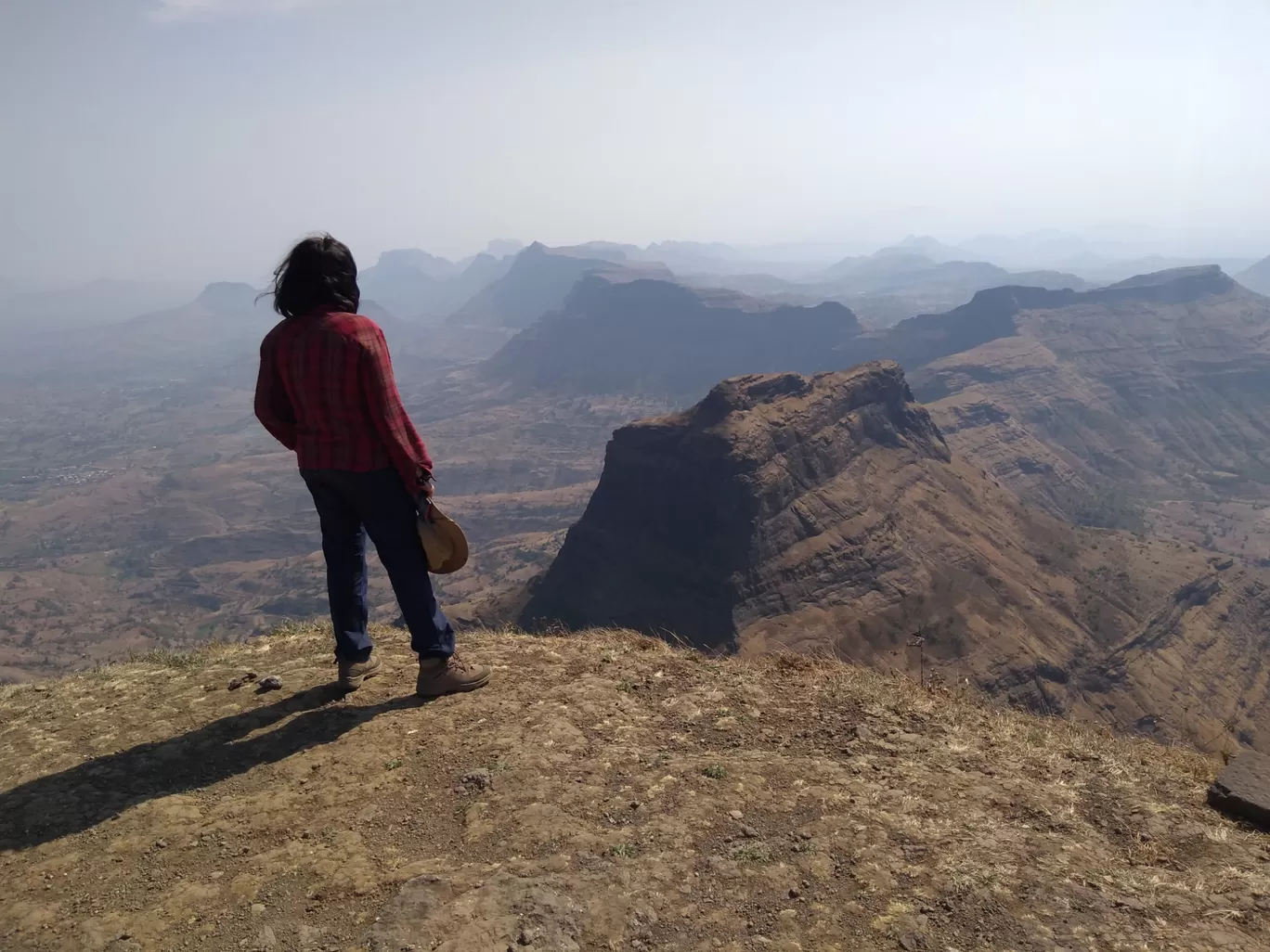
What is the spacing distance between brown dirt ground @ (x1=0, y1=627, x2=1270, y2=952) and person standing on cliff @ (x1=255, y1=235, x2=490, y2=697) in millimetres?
1274

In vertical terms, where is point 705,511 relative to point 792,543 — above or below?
above

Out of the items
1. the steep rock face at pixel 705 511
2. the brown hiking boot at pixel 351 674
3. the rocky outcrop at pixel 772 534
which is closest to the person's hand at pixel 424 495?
the brown hiking boot at pixel 351 674

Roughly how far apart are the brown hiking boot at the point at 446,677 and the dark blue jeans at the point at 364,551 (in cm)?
12

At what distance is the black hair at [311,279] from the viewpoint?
5.00m

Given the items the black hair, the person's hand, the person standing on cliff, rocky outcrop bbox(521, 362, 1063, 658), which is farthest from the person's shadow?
rocky outcrop bbox(521, 362, 1063, 658)

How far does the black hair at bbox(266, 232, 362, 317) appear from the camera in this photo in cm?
500

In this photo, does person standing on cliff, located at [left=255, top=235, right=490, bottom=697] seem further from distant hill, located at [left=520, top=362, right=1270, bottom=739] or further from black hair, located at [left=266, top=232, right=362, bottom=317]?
distant hill, located at [left=520, top=362, right=1270, bottom=739]

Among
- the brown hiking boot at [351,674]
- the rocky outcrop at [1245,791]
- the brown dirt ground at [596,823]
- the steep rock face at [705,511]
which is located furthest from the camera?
the steep rock face at [705,511]

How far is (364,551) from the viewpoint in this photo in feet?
18.2

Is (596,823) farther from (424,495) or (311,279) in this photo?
(311,279)

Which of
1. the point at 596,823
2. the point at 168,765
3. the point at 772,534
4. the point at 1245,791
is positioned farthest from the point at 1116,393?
the point at 168,765

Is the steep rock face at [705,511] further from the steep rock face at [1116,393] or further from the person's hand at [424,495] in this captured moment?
the steep rock face at [1116,393]

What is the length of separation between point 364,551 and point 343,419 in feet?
3.84

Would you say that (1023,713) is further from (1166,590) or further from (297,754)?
(1166,590)
